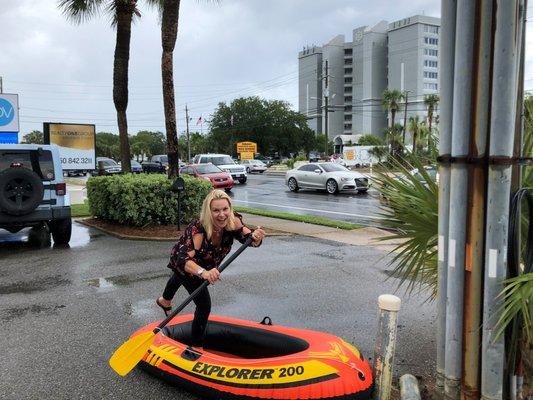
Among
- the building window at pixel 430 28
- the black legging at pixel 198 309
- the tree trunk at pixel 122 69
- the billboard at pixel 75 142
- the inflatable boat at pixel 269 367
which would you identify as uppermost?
the building window at pixel 430 28

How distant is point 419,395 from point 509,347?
679 mm

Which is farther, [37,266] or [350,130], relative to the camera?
[350,130]

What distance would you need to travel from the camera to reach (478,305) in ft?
9.59

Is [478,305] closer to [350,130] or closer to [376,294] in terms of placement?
[376,294]

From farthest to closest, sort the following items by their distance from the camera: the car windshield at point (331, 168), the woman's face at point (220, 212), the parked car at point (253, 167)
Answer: the parked car at point (253, 167), the car windshield at point (331, 168), the woman's face at point (220, 212)

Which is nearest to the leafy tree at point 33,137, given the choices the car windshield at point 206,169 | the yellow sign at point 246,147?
the yellow sign at point 246,147

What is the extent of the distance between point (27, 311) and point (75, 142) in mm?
16859

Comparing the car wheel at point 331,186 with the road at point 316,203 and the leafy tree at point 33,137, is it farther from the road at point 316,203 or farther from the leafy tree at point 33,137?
the leafy tree at point 33,137

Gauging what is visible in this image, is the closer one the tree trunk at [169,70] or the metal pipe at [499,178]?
the metal pipe at [499,178]

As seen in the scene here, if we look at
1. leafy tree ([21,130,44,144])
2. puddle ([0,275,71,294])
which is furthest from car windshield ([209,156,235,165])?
leafy tree ([21,130,44,144])

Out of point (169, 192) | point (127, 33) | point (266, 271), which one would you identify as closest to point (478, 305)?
point (266, 271)

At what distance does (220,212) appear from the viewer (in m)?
3.68

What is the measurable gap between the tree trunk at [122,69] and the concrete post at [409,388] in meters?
11.8

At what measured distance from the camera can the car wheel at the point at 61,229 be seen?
371 inches
